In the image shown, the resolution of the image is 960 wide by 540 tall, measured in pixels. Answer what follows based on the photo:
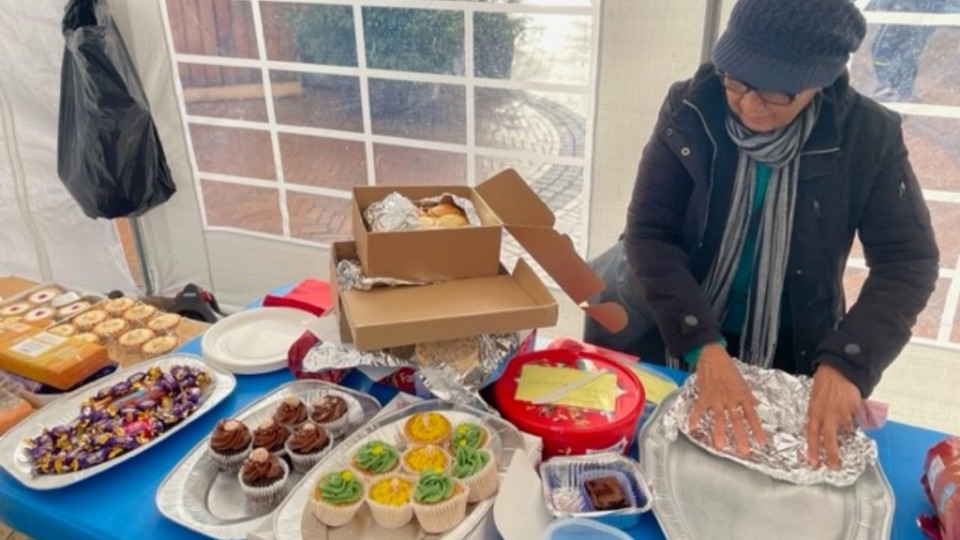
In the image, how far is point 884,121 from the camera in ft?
4.38

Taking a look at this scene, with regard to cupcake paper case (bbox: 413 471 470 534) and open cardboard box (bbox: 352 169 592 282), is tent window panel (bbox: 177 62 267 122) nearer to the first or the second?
open cardboard box (bbox: 352 169 592 282)

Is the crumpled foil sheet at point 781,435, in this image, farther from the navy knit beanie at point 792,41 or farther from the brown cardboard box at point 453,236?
the navy knit beanie at point 792,41

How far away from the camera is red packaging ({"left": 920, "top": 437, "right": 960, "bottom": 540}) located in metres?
0.98

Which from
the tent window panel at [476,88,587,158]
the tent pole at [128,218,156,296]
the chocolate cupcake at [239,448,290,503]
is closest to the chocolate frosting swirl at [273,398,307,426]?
the chocolate cupcake at [239,448,290,503]

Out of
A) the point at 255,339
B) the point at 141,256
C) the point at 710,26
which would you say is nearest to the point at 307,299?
the point at 255,339

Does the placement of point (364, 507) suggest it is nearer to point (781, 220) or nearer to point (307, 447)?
point (307, 447)

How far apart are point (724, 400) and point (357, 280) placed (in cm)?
71

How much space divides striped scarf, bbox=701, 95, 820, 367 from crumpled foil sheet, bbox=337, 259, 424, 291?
693mm

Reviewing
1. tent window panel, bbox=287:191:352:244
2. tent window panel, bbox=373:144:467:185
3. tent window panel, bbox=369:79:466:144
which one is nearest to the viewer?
tent window panel, bbox=369:79:466:144

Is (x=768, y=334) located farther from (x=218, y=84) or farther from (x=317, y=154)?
(x=218, y=84)

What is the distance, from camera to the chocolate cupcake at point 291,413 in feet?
4.13

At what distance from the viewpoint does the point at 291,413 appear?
4.19 feet

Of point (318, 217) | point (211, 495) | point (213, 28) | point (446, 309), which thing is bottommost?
point (318, 217)

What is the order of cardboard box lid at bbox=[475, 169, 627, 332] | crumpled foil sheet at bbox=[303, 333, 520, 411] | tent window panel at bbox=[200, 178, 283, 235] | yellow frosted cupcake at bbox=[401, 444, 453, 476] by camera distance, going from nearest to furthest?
yellow frosted cupcake at bbox=[401, 444, 453, 476], crumpled foil sheet at bbox=[303, 333, 520, 411], cardboard box lid at bbox=[475, 169, 627, 332], tent window panel at bbox=[200, 178, 283, 235]
